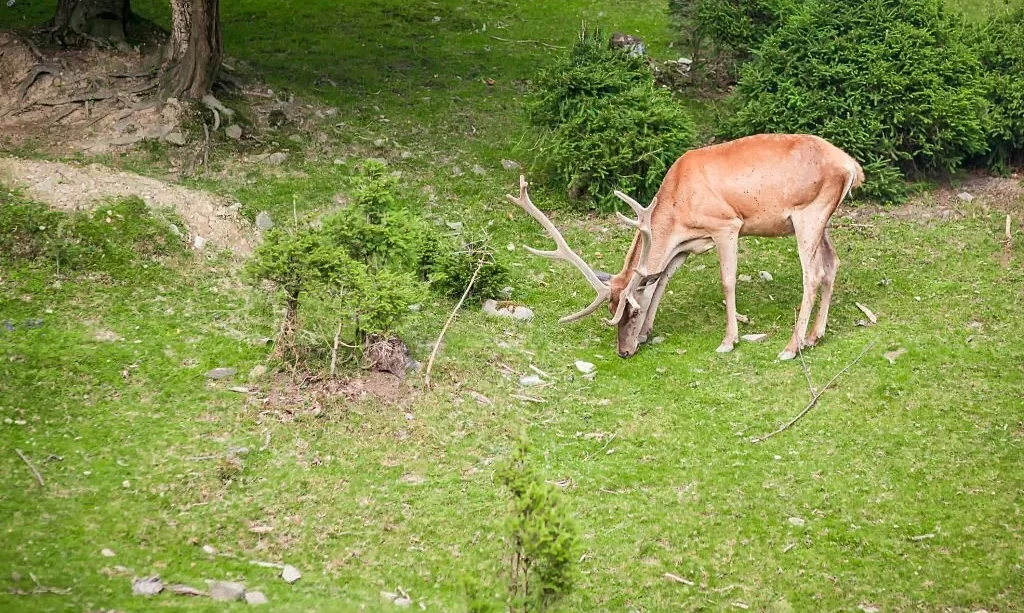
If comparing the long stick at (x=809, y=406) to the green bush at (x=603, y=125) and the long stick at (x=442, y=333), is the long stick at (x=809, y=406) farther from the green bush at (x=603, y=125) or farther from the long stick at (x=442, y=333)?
the green bush at (x=603, y=125)

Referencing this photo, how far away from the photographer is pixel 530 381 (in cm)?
1105

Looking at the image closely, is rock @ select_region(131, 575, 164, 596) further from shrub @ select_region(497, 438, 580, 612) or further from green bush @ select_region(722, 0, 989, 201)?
green bush @ select_region(722, 0, 989, 201)

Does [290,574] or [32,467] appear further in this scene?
[32,467]

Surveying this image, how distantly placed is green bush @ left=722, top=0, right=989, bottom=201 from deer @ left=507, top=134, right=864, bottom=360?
3333 mm

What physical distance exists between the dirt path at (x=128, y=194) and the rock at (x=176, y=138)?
3.21ft

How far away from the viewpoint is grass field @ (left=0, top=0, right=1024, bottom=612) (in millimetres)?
8258

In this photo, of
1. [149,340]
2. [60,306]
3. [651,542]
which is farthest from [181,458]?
[651,542]

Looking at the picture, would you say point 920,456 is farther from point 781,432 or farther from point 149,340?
point 149,340

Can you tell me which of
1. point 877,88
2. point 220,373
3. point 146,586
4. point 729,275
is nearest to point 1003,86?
point 877,88

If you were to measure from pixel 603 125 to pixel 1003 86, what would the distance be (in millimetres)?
5350

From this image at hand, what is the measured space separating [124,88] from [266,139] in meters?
1.92

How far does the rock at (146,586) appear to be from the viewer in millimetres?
7641

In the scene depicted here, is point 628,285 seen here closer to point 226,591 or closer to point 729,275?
point 729,275

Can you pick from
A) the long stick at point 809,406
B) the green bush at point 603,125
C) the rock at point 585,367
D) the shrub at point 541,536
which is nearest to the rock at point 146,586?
the shrub at point 541,536
